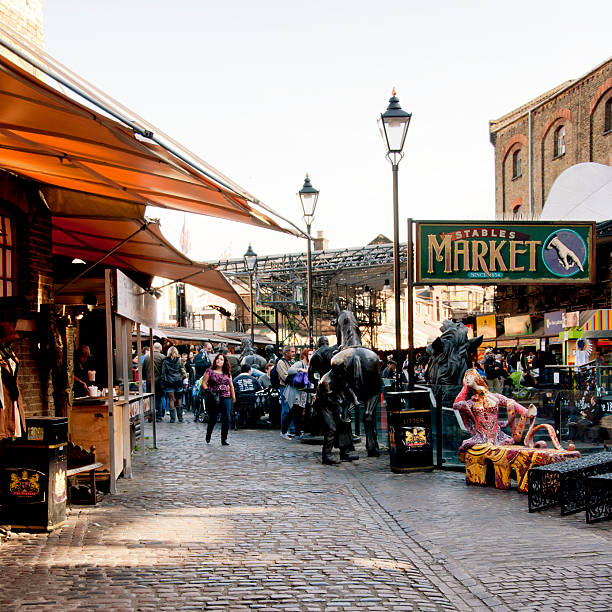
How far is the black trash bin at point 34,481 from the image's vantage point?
745 centimetres

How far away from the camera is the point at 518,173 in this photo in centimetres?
4144

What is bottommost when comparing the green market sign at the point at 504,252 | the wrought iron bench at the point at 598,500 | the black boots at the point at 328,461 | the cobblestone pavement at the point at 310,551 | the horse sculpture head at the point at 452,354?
the black boots at the point at 328,461

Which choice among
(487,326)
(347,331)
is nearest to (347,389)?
(347,331)

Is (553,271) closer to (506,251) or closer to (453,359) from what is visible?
(506,251)

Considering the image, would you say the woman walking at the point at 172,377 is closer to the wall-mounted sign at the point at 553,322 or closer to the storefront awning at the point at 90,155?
the storefront awning at the point at 90,155

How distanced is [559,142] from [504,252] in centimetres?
1769

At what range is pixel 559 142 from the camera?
1478 inches

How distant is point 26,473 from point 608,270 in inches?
865

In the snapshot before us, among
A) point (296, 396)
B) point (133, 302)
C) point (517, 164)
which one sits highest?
point (517, 164)

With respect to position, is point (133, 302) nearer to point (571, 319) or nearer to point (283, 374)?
point (283, 374)

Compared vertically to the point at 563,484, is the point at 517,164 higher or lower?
higher

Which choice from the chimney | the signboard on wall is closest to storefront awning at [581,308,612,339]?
the signboard on wall

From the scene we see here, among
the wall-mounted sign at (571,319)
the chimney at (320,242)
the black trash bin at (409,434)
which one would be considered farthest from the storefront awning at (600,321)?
the chimney at (320,242)

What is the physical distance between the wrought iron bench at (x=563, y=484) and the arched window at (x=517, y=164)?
3469cm
